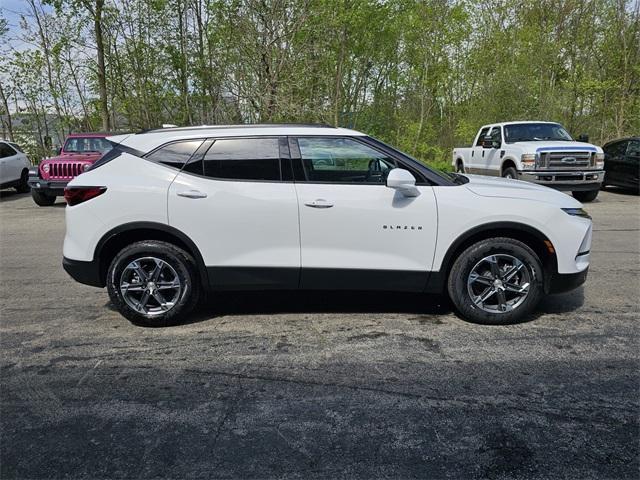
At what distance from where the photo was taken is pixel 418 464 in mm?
2598

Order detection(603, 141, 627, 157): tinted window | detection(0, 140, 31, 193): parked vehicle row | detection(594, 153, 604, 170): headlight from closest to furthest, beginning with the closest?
detection(594, 153, 604, 170): headlight
detection(603, 141, 627, 157): tinted window
detection(0, 140, 31, 193): parked vehicle row

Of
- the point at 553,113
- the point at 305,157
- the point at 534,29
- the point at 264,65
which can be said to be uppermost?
the point at 534,29

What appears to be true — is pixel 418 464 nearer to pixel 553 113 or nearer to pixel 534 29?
pixel 553 113

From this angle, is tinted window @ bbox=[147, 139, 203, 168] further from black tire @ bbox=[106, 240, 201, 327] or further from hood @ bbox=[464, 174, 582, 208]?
hood @ bbox=[464, 174, 582, 208]

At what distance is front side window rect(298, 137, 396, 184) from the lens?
14.8 ft

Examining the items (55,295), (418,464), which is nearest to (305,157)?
(418,464)

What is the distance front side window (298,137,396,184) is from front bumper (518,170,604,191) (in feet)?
29.0

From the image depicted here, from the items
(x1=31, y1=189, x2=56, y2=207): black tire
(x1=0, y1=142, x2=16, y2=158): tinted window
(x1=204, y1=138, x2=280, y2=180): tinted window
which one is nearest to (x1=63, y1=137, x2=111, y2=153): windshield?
(x1=31, y1=189, x2=56, y2=207): black tire

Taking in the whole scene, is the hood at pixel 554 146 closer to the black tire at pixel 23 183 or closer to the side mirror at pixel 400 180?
the side mirror at pixel 400 180

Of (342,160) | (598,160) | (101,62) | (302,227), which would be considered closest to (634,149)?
(598,160)

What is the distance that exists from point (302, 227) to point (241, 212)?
1.72ft

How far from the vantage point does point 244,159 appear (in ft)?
14.7

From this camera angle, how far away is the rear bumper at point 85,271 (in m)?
4.52

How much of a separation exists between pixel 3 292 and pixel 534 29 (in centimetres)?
2368
